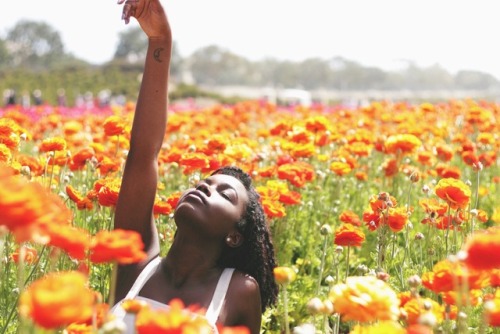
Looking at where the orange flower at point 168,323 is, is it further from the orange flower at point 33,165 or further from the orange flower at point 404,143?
the orange flower at point 404,143

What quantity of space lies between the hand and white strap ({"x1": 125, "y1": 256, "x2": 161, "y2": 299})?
0.81m

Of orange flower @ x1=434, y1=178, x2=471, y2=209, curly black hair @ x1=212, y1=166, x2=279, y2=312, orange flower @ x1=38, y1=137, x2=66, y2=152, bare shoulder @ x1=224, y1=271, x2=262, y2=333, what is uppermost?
orange flower @ x1=38, y1=137, x2=66, y2=152

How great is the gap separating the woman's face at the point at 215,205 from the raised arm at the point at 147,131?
0.24 meters

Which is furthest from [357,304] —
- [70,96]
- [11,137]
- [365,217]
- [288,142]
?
[70,96]

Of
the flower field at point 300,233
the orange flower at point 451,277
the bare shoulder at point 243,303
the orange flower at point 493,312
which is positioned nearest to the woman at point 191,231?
the bare shoulder at point 243,303

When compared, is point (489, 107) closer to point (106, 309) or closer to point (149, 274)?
point (149, 274)

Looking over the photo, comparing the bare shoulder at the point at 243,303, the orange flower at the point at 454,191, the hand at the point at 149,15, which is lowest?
the bare shoulder at the point at 243,303

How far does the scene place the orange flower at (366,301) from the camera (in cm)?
136

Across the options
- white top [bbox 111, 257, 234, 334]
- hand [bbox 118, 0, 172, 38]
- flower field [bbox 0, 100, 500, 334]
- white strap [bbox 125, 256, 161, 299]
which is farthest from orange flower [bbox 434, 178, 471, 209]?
hand [bbox 118, 0, 172, 38]

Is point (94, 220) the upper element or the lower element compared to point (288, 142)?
lower

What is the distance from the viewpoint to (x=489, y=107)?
29.9 feet

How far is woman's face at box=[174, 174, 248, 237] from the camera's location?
227cm

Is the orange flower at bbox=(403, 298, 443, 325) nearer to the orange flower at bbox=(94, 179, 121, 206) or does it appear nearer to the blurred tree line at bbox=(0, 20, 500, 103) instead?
the orange flower at bbox=(94, 179, 121, 206)

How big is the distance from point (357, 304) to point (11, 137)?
1.84 meters
